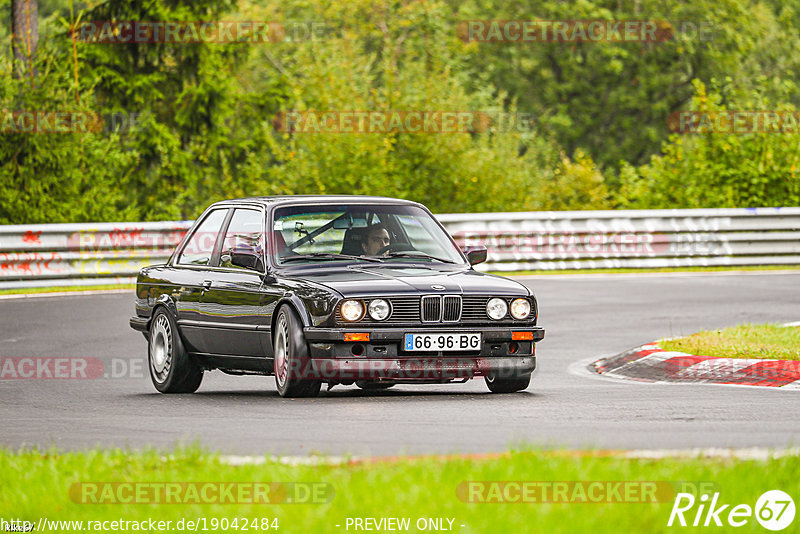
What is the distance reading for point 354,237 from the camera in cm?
1199

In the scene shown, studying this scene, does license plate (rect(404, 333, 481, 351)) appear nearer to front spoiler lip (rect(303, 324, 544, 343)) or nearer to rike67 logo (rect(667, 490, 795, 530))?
front spoiler lip (rect(303, 324, 544, 343))

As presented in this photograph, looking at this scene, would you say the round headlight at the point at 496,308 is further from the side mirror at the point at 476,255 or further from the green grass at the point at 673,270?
the green grass at the point at 673,270

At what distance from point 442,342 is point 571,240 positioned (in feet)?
52.2

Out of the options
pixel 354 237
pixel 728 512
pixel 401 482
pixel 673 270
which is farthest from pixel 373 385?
pixel 673 270

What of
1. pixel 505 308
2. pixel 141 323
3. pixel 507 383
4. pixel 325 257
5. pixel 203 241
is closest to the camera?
pixel 505 308

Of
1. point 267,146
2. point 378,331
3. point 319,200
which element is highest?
point 319,200

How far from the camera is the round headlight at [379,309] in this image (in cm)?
1073

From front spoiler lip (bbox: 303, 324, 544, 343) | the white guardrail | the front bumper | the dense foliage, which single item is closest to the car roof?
the front bumper

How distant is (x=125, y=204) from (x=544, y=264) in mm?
13260

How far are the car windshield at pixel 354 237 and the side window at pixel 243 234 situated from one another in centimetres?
16

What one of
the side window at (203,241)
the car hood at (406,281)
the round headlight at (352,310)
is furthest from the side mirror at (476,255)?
the side window at (203,241)

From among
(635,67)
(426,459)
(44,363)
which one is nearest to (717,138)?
(44,363)

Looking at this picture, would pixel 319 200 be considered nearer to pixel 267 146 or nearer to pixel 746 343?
pixel 746 343

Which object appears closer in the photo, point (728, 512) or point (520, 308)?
point (728, 512)
